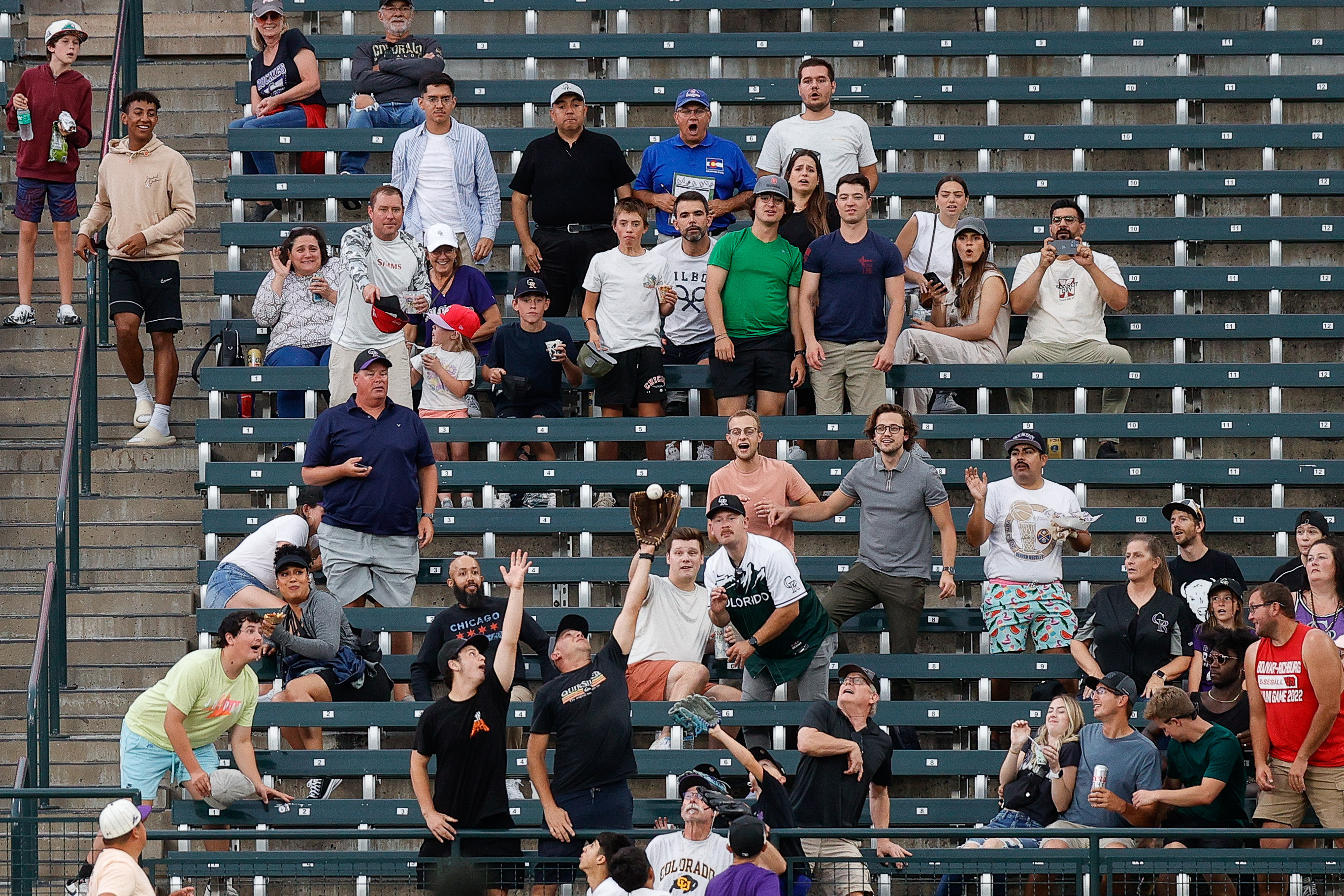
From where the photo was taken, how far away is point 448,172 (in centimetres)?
1206

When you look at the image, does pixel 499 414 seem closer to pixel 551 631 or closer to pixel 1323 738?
pixel 551 631

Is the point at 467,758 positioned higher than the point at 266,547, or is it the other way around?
the point at 266,547

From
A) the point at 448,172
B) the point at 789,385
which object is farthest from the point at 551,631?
the point at 448,172

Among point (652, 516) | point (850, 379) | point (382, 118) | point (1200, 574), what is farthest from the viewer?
point (382, 118)

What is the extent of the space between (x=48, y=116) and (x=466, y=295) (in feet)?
10.4

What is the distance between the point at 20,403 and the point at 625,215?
4.09 m

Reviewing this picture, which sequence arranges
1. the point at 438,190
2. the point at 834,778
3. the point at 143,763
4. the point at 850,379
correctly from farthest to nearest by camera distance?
the point at 438,190, the point at 850,379, the point at 143,763, the point at 834,778

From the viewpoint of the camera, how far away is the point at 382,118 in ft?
43.0

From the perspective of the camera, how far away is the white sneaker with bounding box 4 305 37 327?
12.3m

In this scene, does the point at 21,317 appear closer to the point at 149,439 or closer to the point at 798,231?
the point at 149,439

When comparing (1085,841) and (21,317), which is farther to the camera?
(21,317)

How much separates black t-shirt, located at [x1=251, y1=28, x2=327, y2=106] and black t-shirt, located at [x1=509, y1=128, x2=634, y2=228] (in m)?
1.86

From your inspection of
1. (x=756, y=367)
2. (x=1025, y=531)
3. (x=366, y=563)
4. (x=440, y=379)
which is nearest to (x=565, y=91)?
(x=440, y=379)

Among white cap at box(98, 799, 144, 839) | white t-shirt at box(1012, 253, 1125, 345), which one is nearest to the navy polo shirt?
white cap at box(98, 799, 144, 839)
